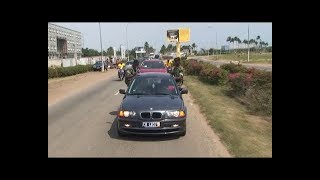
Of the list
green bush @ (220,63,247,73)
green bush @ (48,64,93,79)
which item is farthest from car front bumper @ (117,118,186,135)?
green bush @ (48,64,93,79)

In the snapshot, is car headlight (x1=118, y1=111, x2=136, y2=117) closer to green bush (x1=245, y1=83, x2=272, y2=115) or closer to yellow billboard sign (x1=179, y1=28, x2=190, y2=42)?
green bush (x1=245, y1=83, x2=272, y2=115)

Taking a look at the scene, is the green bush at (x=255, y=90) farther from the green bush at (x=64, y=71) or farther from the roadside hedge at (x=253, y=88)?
the green bush at (x=64, y=71)

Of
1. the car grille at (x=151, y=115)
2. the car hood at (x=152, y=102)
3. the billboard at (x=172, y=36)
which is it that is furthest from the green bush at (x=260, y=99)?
the billboard at (x=172, y=36)

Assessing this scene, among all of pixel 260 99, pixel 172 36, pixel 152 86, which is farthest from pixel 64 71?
pixel 152 86

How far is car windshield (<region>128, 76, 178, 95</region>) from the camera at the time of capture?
9.93 meters

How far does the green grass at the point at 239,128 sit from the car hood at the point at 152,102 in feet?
4.26

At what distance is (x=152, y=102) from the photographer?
29.4ft

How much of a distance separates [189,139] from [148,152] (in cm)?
144

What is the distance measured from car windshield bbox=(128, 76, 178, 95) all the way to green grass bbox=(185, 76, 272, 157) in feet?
4.94

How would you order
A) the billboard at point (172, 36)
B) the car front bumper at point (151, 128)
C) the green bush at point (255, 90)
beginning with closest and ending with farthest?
the car front bumper at point (151, 128), the green bush at point (255, 90), the billboard at point (172, 36)

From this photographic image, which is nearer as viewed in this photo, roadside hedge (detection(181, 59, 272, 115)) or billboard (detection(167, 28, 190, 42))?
roadside hedge (detection(181, 59, 272, 115))

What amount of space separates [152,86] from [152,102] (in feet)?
3.98

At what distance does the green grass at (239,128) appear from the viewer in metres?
8.01
